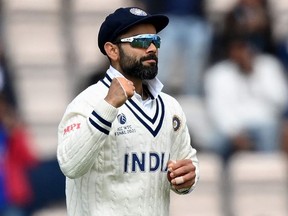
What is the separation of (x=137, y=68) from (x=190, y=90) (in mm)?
6446

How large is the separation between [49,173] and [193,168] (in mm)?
5380

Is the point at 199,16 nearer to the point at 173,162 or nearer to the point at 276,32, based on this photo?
the point at 276,32

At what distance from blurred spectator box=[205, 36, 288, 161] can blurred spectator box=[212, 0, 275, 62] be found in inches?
8.9

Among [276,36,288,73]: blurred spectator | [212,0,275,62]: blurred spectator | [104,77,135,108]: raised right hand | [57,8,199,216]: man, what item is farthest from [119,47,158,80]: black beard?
[276,36,288,73]: blurred spectator

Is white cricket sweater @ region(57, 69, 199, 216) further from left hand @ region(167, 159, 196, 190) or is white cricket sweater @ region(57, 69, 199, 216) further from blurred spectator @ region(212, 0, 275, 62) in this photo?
blurred spectator @ region(212, 0, 275, 62)

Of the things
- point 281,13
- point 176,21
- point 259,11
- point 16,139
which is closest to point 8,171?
point 16,139

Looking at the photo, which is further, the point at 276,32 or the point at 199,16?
the point at 276,32

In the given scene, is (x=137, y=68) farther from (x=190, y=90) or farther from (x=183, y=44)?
(x=190, y=90)

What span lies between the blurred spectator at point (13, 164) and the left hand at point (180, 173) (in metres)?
5.09

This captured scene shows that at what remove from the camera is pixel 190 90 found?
12.6 metres

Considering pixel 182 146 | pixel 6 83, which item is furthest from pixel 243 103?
pixel 182 146

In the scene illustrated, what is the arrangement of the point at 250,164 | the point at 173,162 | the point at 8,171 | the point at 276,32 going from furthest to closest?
1. the point at 276,32
2. the point at 250,164
3. the point at 8,171
4. the point at 173,162

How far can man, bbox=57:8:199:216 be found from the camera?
20.1 ft

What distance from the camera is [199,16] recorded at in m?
12.4
